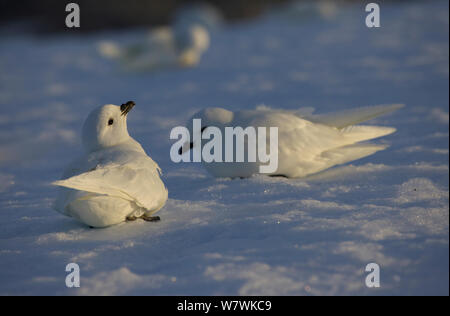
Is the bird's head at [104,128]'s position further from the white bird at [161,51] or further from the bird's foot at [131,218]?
the white bird at [161,51]

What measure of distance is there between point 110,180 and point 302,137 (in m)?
1.65

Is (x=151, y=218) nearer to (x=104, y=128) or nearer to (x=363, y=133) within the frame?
(x=104, y=128)

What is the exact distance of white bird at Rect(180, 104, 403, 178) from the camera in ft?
13.3

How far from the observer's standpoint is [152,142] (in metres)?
5.61

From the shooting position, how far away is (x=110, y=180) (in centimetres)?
302

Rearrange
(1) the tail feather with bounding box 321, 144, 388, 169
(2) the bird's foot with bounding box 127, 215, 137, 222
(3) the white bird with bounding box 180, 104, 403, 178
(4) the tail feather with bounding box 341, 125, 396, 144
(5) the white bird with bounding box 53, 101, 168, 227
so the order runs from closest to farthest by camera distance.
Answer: (5) the white bird with bounding box 53, 101, 168, 227, (2) the bird's foot with bounding box 127, 215, 137, 222, (3) the white bird with bounding box 180, 104, 403, 178, (1) the tail feather with bounding box 321, 144, 388, 169, (4) the tail feather with bounding box 341, 125, 396, 144

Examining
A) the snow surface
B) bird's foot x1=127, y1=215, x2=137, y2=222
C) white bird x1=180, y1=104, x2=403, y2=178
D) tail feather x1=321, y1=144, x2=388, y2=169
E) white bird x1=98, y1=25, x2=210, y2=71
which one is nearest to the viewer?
the snow surface

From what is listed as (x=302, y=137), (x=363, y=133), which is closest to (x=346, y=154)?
(x=363, y=133)

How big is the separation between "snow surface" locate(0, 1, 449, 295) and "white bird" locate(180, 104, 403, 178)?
4.8 inches

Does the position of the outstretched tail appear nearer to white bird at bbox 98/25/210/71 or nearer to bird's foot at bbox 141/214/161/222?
bird's foot at bbox 141/214/161/222

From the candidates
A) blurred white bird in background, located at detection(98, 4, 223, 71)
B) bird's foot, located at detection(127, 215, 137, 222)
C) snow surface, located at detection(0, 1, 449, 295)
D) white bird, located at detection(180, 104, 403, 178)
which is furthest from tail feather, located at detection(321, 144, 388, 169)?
blurred white bird in background, located at detection(98, 4, 223, 71)

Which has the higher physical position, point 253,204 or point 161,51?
point 161,51

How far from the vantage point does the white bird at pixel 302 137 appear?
159 inches

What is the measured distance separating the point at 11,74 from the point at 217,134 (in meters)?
7.53
